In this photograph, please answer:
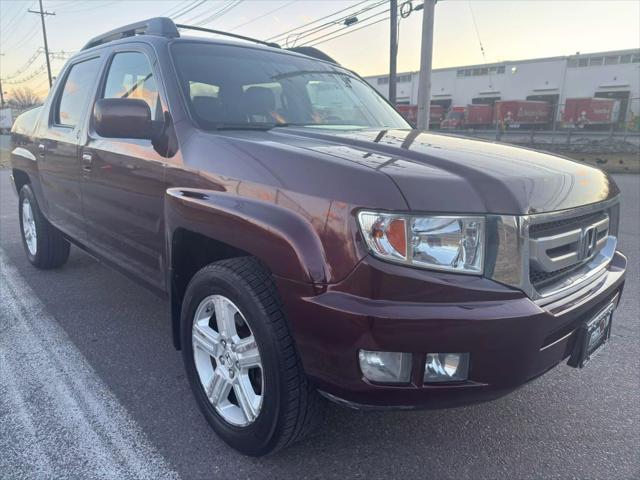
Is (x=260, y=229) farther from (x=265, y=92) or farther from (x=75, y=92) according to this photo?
(x=75, y=92)

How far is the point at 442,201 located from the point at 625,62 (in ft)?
171

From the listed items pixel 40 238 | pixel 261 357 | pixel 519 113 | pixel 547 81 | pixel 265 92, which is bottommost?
pixel 40 238

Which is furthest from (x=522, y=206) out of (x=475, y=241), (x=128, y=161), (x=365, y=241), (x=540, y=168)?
(x=128, y=161)

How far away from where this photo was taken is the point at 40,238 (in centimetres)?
470

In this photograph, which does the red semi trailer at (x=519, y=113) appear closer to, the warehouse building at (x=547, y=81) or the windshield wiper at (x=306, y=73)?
the warehouse building at (x=547, y=81)

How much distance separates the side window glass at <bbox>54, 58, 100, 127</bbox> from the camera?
367 centimetres

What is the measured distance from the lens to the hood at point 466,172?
171 centimetres

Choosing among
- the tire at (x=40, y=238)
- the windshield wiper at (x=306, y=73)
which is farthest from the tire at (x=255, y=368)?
the tire at (x=40, y=238)

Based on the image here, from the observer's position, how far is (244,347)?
2.10 m

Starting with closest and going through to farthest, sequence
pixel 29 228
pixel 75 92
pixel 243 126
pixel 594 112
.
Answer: pixel 243 126 → pixel 75 92 → pixel 29 228 → pixel 594 112

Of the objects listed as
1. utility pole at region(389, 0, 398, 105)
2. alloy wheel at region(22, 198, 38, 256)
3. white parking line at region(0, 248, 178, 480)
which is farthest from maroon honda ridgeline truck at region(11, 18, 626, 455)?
utility pole at region(389, 0, 398, 105)

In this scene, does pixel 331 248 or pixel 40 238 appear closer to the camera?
pixel 331 248

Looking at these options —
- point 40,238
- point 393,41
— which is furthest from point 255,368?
point 393,41

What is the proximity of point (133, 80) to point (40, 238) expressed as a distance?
7.84 ft
